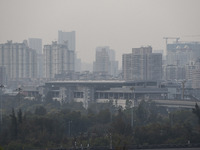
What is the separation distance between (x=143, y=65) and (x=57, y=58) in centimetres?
3920

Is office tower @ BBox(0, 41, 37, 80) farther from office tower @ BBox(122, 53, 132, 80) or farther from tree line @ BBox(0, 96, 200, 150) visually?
tree line @ BBox(0, 96, 200, 150)

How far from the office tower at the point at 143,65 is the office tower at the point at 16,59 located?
4263 centimetres

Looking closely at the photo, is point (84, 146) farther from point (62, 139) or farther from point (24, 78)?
point (24, 78)

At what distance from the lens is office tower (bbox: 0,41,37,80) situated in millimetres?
186000

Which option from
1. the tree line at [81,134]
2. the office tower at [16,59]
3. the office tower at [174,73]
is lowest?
the tree line at [81,134]

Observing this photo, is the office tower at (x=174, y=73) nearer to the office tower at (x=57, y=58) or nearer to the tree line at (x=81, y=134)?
the office tower at (x=57, y=58)

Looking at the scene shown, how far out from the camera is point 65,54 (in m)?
182

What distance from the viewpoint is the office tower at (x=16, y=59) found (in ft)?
610


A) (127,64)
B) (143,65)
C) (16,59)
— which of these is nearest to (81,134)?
(143,65)

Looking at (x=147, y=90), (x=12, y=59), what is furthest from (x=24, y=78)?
(x=147, y=90)

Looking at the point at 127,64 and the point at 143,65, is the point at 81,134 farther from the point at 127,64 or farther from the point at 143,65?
the point at 127,64

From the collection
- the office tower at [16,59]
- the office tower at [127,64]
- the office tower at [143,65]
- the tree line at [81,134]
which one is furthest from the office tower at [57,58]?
the tree line at [81,134]

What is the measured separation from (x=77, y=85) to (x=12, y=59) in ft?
288

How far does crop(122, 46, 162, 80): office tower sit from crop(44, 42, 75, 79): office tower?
2895 centimetres
